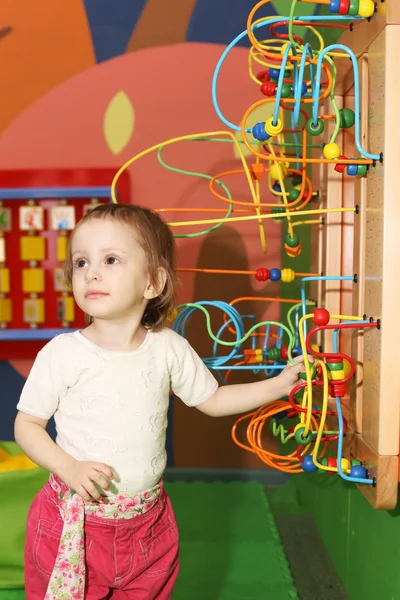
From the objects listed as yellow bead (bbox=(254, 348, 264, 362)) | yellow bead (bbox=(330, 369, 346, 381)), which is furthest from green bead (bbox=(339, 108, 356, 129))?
yellow bead (bbox=(254, 348, 264, 362))

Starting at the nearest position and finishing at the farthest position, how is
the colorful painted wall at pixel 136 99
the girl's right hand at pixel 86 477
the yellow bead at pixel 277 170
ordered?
the girl's right hand at pixel 86 477 < the yellow bead at pixel 277 170 < the colorful painted wall at pixel 136 99

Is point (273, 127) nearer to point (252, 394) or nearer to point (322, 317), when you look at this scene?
point (322, 317)

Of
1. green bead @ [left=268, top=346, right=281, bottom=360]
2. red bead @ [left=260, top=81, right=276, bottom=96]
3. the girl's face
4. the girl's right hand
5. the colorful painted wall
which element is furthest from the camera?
the colorful painted wall

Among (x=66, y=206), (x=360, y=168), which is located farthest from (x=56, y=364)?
(x=66, y=206)

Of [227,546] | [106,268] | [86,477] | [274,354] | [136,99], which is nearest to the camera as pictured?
[86,477]

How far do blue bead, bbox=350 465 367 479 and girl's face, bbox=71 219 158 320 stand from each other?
51 centimetres

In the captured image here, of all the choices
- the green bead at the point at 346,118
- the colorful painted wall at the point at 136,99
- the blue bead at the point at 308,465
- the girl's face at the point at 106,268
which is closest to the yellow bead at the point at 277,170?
the green bead at the point at 346,118

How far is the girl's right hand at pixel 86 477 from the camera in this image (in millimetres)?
1086

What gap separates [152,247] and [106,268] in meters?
0.11

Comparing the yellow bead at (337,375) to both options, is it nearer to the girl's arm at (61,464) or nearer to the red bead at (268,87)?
the girl's arm at (61,464)

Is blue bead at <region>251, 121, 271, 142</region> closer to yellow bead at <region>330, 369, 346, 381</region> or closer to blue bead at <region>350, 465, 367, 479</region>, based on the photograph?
yellow bead at <region>330, 369, 346, 381</region>

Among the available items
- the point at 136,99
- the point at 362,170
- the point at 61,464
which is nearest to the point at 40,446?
the point at 61,464

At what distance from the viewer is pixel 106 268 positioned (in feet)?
3.94

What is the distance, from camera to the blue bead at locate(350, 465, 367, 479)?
4.06ft
